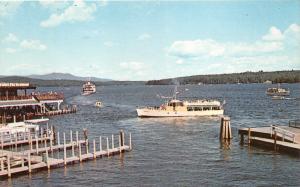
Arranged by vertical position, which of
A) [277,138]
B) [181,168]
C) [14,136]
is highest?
[14,136]

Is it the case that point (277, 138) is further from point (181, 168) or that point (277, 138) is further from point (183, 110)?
point (183, 110)

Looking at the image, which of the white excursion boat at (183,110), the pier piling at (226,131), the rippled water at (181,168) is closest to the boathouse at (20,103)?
the white excursion boat at (183,110)

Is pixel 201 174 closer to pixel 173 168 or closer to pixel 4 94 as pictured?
pixel 173 168

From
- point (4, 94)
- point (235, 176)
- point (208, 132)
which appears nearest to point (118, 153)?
point (235, 176)

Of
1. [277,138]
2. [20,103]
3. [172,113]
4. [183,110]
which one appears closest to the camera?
[277,138]

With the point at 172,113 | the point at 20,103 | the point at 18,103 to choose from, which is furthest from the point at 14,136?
the point at 172,113

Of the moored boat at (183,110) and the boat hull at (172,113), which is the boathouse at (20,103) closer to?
the moored boat at (183,110)

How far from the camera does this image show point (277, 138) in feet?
171

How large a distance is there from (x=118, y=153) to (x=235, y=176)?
15154 mm

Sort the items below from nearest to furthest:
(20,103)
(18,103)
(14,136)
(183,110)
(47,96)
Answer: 1. (14,136)
2. (18,103)
3. (20,103)
4. (183,110)
5. (47,96)

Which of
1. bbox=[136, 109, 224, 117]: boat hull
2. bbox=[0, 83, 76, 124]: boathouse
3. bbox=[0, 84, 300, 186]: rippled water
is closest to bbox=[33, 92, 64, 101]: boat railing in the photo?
bbox=[0, 83, 76, 124]: boathouse

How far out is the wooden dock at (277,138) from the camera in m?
48.4

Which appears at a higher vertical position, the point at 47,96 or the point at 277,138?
the point at 47,96

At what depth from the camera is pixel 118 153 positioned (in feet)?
169
